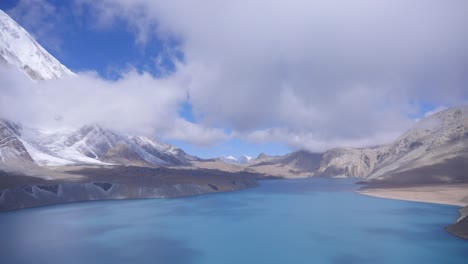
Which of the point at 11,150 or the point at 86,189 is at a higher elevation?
the point at 11,150

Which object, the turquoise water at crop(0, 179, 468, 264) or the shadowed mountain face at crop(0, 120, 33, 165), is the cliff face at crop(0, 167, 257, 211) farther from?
the shadowed mountain face at crop(0, 120, 33, 165)

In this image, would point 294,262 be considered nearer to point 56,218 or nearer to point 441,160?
point 56,218

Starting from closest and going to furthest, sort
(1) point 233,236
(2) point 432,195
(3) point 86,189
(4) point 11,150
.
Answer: (1) point 233,236 → (2) point 432,195 → (3) point 86,189 → (4) point 11,150

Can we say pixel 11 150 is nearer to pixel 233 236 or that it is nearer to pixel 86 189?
pixel 86 189

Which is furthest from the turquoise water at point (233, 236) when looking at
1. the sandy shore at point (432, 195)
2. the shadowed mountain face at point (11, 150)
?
the shadowed mountain face at point (11, 150)

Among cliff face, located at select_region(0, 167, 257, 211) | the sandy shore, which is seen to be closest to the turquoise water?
Answer: cliff face, located at select_region(0, 167, 257, 211)

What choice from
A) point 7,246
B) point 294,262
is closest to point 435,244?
point 294,262

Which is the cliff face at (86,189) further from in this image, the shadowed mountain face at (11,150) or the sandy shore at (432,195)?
the sandy shore at (432,195)

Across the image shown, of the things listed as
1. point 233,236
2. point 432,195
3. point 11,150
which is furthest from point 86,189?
point 432,195

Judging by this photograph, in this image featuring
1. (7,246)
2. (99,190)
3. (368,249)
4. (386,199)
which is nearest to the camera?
(368,249)
